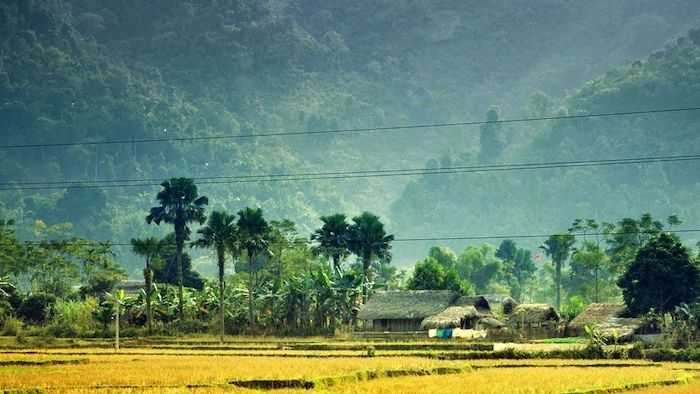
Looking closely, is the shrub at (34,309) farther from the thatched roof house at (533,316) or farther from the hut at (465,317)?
the thatched roof house at (533,316)

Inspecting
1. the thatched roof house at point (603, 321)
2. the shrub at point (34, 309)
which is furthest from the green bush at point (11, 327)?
the thatched roof house at point (603, 321)

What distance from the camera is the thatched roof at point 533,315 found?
288 feet

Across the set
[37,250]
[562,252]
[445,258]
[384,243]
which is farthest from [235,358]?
[445,258]

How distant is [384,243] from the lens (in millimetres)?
100375

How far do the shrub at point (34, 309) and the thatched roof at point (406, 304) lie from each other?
30.4 metres

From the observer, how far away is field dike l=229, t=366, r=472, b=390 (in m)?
39.2

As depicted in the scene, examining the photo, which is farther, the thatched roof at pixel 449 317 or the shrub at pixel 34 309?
the shrub at pixel 34 309

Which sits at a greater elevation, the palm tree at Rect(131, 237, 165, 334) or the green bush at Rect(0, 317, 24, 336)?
the palm tree at Rect(131, 237, 165, 334)

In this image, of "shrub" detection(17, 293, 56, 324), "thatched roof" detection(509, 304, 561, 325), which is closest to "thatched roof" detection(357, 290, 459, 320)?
"thatched roof" detection(509, 304, 561, 325)

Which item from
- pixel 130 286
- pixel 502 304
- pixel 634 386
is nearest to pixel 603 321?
pixel 502 304

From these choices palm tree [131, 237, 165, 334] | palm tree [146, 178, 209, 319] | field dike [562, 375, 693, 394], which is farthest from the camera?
palm tree [146, 178, 209, 319]

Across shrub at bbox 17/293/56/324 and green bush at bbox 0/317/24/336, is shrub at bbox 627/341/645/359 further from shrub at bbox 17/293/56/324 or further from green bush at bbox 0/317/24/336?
shrub at bbox 17/293/56/324

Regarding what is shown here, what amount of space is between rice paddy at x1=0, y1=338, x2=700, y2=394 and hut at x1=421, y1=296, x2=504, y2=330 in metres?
16.9

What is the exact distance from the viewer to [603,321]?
268 feet
